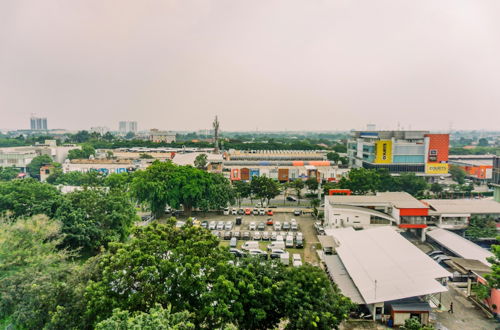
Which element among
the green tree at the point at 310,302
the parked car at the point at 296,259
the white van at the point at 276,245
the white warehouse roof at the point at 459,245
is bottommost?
the parked car at the point at 296,259

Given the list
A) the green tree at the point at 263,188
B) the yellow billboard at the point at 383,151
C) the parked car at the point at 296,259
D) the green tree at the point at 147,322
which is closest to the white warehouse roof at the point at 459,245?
the parked car at the point at 296,259

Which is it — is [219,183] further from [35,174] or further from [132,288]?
[35,174]

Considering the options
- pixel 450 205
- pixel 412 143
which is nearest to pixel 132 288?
pixel 450 205

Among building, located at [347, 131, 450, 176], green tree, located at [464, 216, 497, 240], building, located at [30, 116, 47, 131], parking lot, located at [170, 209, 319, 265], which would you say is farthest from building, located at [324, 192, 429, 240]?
building, located at [30, 116, 47, 131]

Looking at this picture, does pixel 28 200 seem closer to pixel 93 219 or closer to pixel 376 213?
pixel 93 219

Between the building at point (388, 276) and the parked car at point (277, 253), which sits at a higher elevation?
the building at point (388, 276)

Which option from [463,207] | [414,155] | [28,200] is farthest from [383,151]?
[28,200]

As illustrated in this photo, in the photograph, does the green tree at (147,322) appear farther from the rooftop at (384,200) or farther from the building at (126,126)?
the building at (126,126)
